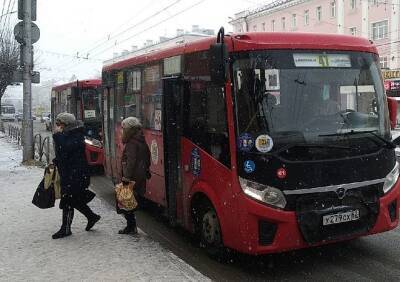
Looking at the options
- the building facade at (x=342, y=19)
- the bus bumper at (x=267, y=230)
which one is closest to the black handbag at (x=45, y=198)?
the bus bumper at (x=267, y=230)

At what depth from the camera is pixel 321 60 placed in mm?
5598

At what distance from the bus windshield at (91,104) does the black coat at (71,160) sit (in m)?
8.75

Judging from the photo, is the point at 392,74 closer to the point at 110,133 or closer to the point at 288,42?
the point at 110,133

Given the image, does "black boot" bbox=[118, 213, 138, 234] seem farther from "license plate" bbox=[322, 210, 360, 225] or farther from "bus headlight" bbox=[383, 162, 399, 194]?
"bus headlight" bbox=[383, 162, 399, 194]

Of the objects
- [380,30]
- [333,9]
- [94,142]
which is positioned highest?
[333,9]

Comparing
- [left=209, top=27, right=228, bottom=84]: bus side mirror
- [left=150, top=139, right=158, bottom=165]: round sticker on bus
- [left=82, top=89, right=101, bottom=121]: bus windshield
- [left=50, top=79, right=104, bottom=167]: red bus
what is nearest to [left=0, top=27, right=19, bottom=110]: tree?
[left=50, top=79, right=104, bottom=167]: red bus

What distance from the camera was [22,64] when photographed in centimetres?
1510

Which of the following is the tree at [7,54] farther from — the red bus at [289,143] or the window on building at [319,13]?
the red bus at [289,143]

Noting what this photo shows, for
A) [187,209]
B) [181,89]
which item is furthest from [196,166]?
[181,89]

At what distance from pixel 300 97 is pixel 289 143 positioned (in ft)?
1.72

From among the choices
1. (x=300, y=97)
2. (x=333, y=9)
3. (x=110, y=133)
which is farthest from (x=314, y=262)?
(x=333, y=9)

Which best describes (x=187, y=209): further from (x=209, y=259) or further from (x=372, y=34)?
(x=372, y=34)

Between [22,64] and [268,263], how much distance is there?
1149cm

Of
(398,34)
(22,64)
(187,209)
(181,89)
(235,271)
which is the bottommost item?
(235,271)
